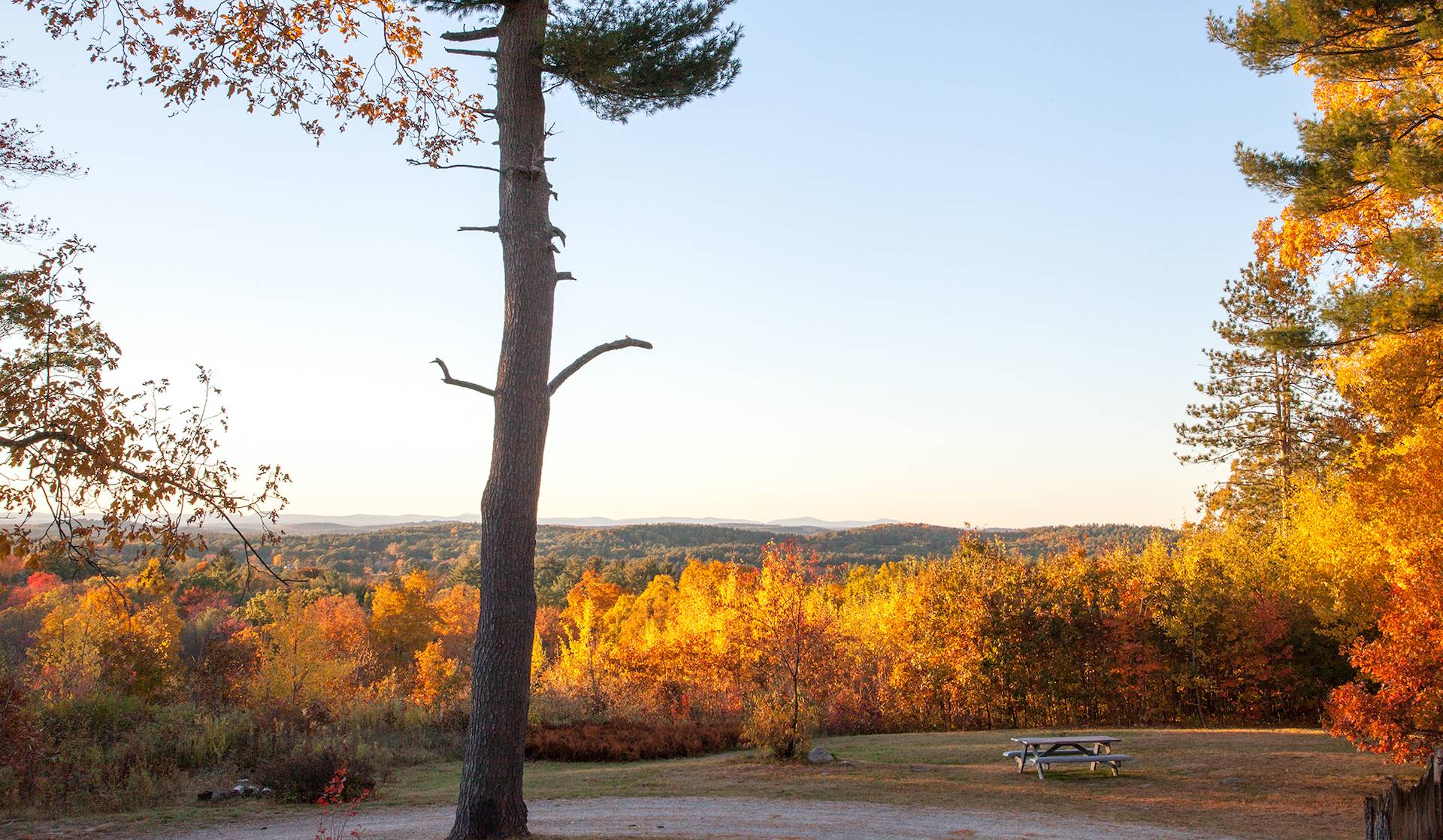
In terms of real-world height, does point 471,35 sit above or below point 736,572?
above

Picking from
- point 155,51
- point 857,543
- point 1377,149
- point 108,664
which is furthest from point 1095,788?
point 857,543

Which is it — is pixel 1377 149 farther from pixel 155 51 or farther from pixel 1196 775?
pixel 155 51

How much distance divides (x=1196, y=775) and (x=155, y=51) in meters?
15.2

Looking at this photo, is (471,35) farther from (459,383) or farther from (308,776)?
(308,776)

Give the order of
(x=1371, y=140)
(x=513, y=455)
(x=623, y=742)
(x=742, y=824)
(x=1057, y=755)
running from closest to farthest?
(x=513, y=455), (x=742, y=824), (x=1371, y=140), (x=1057, y=755), (x=623, y=742)

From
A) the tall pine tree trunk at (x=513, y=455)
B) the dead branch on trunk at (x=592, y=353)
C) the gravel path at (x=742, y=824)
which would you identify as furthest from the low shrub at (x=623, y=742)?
the dead branch on trunk at (x=592, y=353)

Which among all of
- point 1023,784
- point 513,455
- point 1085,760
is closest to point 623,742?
point 1023,784

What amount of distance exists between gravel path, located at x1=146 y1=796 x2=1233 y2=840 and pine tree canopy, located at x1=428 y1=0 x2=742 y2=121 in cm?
711

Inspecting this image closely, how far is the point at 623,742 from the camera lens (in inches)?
717

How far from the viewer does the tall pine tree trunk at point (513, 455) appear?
6.59 metres

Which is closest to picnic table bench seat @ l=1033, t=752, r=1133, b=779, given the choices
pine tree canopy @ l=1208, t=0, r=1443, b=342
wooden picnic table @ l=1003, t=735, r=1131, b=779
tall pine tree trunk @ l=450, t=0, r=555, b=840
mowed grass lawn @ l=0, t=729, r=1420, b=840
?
wooden picnic table @ l=1003, t=735, r=1131, b=779

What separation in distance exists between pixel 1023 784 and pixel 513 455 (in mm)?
9771

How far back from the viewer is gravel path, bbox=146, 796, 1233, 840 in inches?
360

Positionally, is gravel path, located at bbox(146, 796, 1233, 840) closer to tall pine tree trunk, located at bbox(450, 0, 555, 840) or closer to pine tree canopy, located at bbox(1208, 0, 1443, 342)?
tall pine tree trunk, located at bbox(450, 0, 555, 840)
